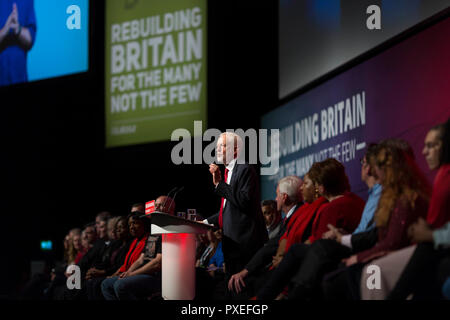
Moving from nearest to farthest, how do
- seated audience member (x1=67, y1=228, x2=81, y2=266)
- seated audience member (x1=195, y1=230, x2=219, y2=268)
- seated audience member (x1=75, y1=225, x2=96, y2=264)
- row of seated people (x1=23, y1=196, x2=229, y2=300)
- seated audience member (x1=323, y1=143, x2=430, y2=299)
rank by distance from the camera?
seated audience member (x1=323, y1=143, x2=430, y2=299)
row of seated people (x1=23, y1=196, x2=229, y2=300)
seated audience member (x1=195, y1=230, x2=219, y2=268)
seated audience member (x1=75, y1=225, x2=96, y2=264)
seated audience member (x1=67, y1=228, x2=81, y2=266)

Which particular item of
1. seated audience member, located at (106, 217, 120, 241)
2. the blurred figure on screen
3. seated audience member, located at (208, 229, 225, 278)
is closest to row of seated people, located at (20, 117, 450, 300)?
seated audience member, located at (208, 229, 225, 278)

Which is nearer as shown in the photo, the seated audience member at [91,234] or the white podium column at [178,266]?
the white podium column at [178,266]

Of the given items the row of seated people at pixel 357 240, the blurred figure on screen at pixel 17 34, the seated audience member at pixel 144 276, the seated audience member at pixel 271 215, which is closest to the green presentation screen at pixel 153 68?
the blurred figure on screen at pixel 17 34

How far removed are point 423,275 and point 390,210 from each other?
1.06ft

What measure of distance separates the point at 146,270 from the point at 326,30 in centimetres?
302

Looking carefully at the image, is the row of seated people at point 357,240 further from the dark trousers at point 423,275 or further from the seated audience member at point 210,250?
the seated audience member at point 210,250

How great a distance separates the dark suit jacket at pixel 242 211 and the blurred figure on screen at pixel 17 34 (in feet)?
17.3

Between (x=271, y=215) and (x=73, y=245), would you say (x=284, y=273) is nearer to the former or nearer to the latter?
(x=271, y=215)

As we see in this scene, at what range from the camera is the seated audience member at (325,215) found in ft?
11.0

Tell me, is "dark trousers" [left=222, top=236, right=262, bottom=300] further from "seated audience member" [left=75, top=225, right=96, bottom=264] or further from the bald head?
"seated audience member" [left=75, top=225, right=96, bottom=264]

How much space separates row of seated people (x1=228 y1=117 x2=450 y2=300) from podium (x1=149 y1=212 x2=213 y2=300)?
574 mm

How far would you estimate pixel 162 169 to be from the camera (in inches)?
340

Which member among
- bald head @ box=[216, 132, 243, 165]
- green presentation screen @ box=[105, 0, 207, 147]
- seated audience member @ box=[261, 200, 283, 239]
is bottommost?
seated audience member @ box=[261, 200, 283, 239]

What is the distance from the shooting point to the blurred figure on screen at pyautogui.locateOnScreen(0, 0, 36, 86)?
28.0 ft
